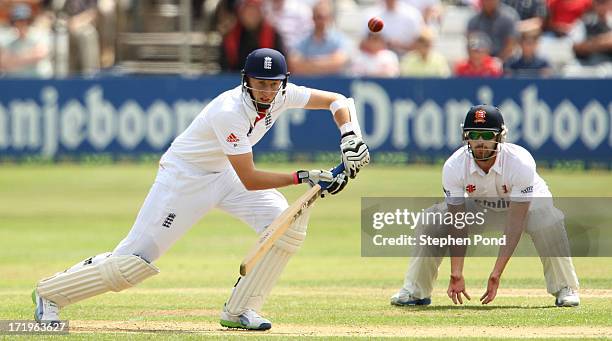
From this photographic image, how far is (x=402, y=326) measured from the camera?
302 inches

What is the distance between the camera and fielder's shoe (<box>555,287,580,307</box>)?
8367 millimetres

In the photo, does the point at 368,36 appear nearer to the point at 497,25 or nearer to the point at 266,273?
the point at 497,25

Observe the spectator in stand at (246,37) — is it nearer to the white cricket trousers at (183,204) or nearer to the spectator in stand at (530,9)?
the spectator in stand at (530,9)

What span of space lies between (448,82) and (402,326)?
10685 millimetres

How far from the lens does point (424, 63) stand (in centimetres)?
1855

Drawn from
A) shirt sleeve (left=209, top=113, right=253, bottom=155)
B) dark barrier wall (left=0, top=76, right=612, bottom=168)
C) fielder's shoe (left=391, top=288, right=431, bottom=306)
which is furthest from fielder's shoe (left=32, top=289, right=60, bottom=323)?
dark barrier wall (left=0, top=76, right=612, bottom=168)

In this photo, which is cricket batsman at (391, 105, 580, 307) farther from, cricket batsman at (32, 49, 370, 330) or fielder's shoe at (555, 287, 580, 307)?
cricket batsman at (32, 49, 370, 330)

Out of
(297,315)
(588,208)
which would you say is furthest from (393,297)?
(588,208)

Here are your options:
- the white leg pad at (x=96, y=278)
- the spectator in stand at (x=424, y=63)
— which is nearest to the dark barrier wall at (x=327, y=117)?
the spectator in stand at (x=424, y=63)

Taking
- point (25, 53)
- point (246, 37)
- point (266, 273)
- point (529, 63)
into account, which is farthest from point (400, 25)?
point (266, 273)

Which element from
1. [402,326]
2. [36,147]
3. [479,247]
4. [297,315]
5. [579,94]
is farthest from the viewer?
[36,147]

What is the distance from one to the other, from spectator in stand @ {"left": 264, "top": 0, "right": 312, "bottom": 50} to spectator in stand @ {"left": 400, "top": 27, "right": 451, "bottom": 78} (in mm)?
2034

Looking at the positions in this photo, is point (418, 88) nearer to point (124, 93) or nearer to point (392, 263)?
point (124, 93)

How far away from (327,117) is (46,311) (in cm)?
1089
